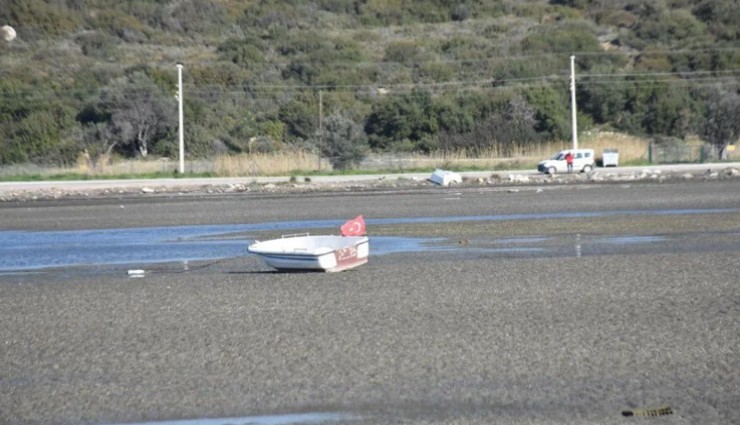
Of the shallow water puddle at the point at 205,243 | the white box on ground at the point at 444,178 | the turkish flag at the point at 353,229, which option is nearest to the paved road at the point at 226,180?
the white box on ground at the point at 444,178

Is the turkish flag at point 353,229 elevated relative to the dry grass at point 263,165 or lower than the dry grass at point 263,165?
lower

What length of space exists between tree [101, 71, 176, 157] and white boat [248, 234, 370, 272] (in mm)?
45963

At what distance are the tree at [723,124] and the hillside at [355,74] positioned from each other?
4.2 inches

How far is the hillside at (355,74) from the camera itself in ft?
207

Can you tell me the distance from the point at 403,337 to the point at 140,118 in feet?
174

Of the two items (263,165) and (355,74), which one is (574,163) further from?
(355,74)

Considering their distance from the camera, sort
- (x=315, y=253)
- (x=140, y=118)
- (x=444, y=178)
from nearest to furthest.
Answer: (x=315, y=253)
(x=444, y=178)
(x=140, y=118)

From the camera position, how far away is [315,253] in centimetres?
1641

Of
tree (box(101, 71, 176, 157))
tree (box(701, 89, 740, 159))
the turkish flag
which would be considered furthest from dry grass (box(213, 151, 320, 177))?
the turkish flag

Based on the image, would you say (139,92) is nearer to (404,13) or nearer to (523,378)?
(404,13)

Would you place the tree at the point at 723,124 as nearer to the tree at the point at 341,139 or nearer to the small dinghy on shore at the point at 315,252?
the tree at the point at 341,139

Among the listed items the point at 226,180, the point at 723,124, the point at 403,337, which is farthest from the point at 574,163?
the point at 403,337

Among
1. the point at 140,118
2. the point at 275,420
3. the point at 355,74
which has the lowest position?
the point at 275,420

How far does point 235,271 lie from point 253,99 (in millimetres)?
54690
